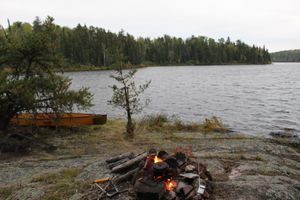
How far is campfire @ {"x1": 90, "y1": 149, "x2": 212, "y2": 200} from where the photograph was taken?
25.5 feet

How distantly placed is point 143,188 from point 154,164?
98cm

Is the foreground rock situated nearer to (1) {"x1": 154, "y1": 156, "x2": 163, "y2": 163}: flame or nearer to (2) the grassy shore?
(2) the grassy shore

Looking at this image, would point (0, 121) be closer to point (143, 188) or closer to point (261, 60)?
point (143, 188)

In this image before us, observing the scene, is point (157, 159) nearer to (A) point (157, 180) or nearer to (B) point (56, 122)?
(A) point (157, 180)

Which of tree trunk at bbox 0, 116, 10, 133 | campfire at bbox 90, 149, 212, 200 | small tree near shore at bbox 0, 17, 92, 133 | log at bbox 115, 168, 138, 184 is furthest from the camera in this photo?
tree trunk at bbox 0, 116, 10, 133

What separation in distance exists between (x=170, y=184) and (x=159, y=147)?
7.13 meters

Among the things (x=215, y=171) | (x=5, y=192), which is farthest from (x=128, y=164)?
(x=5, y=192)

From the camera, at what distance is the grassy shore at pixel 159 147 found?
8914 millimetres

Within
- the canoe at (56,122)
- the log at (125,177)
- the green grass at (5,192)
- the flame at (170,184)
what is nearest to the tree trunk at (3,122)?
the canoe at (56,122)

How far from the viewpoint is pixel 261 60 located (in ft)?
556

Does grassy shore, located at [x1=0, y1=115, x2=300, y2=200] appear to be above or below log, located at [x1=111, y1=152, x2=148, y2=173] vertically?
below

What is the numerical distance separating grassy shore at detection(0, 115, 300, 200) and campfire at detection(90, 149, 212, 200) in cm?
60

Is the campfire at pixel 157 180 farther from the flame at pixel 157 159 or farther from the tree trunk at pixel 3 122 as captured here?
the tree trunk at pixel 3 122

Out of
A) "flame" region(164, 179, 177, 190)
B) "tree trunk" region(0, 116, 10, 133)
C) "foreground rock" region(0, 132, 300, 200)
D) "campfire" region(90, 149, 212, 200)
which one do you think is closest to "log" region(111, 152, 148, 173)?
"campfire" region(90, 149, 212, 200)
